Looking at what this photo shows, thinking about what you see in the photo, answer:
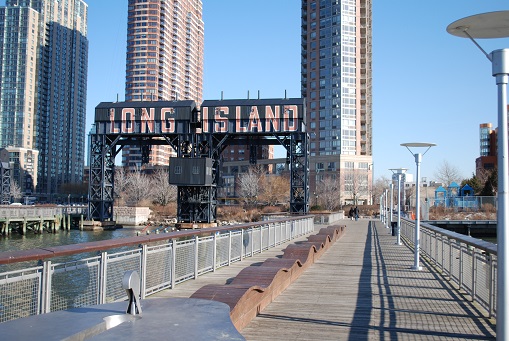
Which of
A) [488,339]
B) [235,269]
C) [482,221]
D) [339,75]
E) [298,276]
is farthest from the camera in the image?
[339,75]

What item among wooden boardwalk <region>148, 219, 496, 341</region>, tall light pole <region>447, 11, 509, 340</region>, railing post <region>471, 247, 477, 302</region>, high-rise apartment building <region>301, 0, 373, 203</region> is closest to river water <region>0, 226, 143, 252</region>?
wooden boardwalk <region>148, 219, 496, 341</region>

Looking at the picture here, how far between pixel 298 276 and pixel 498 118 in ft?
24.2

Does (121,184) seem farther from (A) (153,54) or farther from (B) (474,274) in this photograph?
(B) (474,274)

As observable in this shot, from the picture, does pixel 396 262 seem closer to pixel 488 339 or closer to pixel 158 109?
pixel 488 339

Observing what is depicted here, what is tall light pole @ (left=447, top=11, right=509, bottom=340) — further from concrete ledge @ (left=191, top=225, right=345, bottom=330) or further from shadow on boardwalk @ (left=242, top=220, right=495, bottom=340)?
concrete ledge @ (left=191, top=225, right=345, bottom=330)

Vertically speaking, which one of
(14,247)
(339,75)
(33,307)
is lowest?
(14,247)

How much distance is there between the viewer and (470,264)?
9836mm

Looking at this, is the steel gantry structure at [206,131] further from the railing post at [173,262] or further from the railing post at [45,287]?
the railing post at [45,287]

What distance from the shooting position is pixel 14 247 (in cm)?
4162

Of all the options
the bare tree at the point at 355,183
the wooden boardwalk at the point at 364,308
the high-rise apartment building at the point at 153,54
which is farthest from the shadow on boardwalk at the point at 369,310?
the high-rise apartment building at the point at 153,54

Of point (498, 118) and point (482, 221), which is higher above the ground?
point (498, 118)

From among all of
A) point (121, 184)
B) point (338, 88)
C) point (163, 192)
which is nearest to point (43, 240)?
point (163, 192)

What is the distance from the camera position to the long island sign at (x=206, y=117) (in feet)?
194

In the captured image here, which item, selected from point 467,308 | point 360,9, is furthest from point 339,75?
point 467,308
